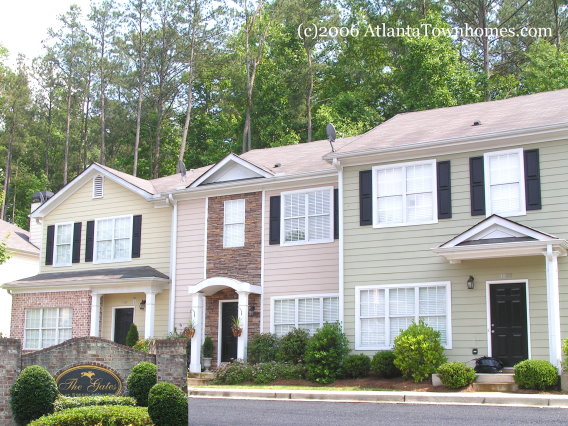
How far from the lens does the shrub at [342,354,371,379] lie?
18328 mm

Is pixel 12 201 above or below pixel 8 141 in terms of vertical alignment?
below

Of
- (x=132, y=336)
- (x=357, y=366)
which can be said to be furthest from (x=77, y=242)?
(x=357, y=366)

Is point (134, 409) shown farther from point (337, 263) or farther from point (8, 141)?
point (8, 141)

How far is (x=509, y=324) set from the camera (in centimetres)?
1741

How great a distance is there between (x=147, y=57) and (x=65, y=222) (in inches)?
775

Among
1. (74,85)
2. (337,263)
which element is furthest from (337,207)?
(74,85)

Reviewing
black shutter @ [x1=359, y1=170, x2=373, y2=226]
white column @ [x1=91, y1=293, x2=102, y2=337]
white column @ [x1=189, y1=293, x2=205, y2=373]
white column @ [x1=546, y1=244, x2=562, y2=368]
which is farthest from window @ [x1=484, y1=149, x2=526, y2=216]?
white column @ [x1=91, y1=293, x2=102, y2=337]

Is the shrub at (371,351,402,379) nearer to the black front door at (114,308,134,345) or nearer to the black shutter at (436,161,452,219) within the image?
the black shutter at (436,161,452,219)

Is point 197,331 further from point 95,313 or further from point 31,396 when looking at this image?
point 31,396

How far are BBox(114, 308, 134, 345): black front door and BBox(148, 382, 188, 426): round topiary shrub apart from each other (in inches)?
541

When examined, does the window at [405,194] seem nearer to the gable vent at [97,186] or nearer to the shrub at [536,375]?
the shrub at [536,375]

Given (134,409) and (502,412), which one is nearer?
(134,409)

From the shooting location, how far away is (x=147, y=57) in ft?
144

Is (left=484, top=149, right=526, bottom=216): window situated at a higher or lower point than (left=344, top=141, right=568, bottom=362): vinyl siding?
higher
